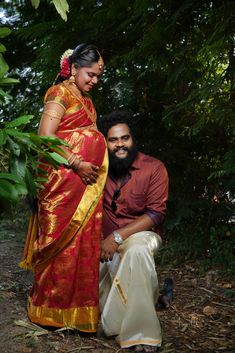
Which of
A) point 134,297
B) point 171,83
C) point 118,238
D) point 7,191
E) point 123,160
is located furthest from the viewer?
point 171,83

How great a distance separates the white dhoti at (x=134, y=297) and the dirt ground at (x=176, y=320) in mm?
120

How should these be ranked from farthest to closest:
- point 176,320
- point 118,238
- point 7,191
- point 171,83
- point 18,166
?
1. point 171,83
2. point 176,320
3. point 118,238
4. point 18,166
5. point 7,191

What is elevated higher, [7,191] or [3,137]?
[3,137]

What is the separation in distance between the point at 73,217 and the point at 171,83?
216 centimetres

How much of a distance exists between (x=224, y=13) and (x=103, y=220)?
180 cm

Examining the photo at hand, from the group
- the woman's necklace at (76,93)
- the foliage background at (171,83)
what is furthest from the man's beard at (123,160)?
the foliage background at (171,83)

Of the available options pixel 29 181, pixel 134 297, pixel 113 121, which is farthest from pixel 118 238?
pixel 29 181

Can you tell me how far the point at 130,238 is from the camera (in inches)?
132

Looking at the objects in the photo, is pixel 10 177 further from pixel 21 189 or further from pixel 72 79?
pixel 72 79

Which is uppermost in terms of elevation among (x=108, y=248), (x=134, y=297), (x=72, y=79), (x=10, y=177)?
(x=72, y=79)

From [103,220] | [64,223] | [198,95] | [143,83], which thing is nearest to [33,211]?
[64,223]

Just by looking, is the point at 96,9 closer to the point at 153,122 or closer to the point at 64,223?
the point at 153,122

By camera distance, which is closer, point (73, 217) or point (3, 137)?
point (3, 137)

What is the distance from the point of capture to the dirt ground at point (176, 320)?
3189 mm
